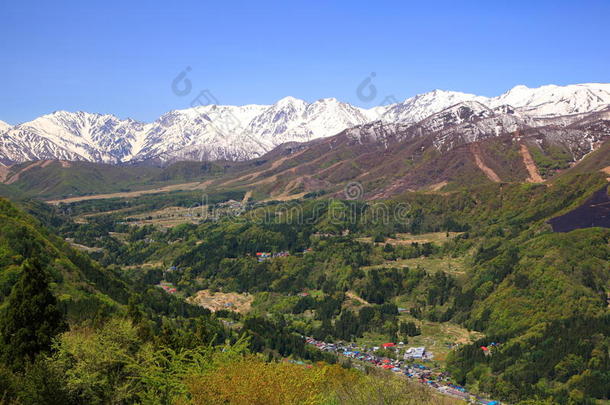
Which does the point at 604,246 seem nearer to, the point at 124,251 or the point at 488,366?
the point at 488,366

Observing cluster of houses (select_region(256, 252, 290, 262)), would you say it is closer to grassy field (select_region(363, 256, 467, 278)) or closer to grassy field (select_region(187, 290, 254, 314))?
grassy field (select_region(187, 290, 254, 314))

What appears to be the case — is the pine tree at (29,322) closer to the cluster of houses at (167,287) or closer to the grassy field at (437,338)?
the grassy field at (437,338)

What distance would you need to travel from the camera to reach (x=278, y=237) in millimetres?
170625

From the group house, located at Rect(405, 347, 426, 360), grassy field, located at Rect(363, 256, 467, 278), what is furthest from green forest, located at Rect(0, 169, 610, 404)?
house, located at Rect(405, 347, 426, 360)

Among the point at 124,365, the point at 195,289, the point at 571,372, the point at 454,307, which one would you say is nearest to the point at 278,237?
the point at 195,289

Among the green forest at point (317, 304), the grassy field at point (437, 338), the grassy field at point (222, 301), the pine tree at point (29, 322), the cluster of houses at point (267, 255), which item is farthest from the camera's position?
the cluster of houses at point (267, 255)

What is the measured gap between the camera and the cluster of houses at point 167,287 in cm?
13352

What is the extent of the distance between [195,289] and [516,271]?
73140mm

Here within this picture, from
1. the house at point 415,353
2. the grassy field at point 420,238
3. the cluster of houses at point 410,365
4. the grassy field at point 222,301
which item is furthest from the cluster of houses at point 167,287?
the house at point 415,353

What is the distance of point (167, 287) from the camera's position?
13725 centimetres

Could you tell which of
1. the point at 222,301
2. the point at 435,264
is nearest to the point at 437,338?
the point at 435,264

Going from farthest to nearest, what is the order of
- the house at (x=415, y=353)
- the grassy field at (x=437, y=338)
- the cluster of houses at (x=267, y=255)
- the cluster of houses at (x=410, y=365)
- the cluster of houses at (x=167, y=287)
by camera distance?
1. the cluster of houses at (x=267, y=255)
2. the cluster of houses at (x=167, y=287)
3. the grassy field at (x=437, y=338)
4. the house at (x=415, y=353)
5. the cluster of houses at (x=410, y=365)

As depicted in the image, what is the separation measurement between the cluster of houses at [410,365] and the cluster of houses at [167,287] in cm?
4523

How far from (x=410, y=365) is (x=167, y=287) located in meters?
71.4
